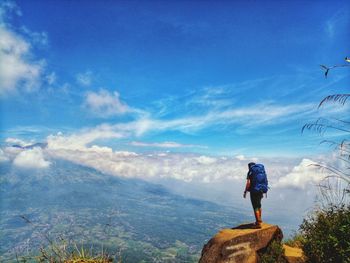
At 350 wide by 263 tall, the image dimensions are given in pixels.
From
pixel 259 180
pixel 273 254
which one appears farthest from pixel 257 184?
pixel 273 254

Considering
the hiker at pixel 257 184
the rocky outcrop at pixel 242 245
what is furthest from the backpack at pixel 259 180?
the rocky outcrop at pixel 242 245

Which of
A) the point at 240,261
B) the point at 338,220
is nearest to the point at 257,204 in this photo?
the point at 240,261

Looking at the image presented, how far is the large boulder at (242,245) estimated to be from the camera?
1541 cm

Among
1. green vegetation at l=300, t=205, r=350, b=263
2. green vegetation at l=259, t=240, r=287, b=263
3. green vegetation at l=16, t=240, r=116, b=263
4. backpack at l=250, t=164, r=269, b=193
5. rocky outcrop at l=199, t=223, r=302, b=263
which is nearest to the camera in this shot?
green vegetation at l=16, t=240, r=116, b=263

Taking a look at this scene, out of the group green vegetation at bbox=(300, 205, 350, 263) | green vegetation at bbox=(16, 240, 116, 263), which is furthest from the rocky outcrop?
green vegetation at bbox=(16, 240, 116, 263)

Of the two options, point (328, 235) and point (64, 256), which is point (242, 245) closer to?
point (328, 235)

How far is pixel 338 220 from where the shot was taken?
1077cm

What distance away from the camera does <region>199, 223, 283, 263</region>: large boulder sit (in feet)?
50.6

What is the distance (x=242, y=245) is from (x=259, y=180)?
3.58 meters

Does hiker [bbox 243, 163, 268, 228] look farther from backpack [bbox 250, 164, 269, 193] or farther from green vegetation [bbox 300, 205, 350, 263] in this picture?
green vegetation [bbox 300, 205, 350, 263]

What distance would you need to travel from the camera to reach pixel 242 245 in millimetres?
15805

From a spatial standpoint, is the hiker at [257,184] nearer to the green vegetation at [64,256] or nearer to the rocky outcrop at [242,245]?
the rocky outcrop at [242,245]

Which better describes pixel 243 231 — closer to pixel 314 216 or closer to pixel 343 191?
pixel 314 216

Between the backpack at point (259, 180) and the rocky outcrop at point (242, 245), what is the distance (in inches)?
85.1
